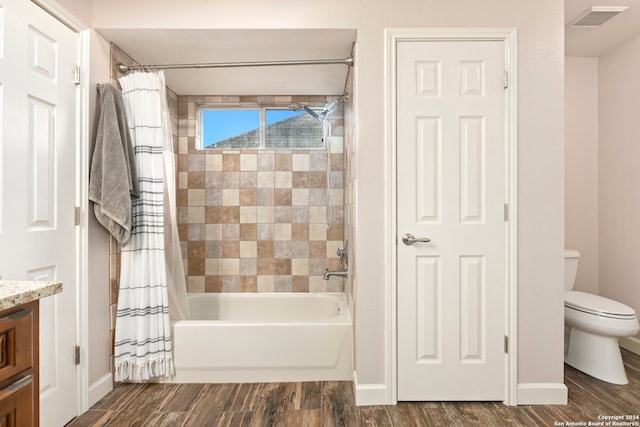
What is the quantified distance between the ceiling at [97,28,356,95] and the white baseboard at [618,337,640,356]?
294cm

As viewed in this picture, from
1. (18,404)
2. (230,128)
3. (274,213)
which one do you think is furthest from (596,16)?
(18,404)

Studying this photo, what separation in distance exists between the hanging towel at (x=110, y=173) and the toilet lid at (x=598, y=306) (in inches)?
112

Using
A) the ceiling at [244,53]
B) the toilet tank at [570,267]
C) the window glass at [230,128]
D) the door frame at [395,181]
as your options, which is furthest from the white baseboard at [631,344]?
the window glass at [230,128]

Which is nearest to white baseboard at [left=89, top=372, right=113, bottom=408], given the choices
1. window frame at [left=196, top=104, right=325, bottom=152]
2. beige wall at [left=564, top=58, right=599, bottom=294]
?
window frame at [left=196, top=104, right=325, bottom=152]

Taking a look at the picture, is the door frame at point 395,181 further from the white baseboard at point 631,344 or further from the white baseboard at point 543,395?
the white baseboard at point 631,344

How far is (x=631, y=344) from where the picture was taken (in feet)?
8.84

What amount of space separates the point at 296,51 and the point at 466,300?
1.83 meters

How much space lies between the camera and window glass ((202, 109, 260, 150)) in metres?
3.19

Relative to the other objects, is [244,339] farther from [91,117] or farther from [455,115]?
[455,115]

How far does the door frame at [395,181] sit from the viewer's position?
1983 mm

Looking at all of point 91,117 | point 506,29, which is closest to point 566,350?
point 506,29

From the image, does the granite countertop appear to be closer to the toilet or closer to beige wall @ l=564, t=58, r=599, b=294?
the toilet

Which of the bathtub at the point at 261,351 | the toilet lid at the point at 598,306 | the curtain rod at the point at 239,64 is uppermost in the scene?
the curtain rod at the point at 239,64

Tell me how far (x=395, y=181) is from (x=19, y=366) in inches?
67.7
